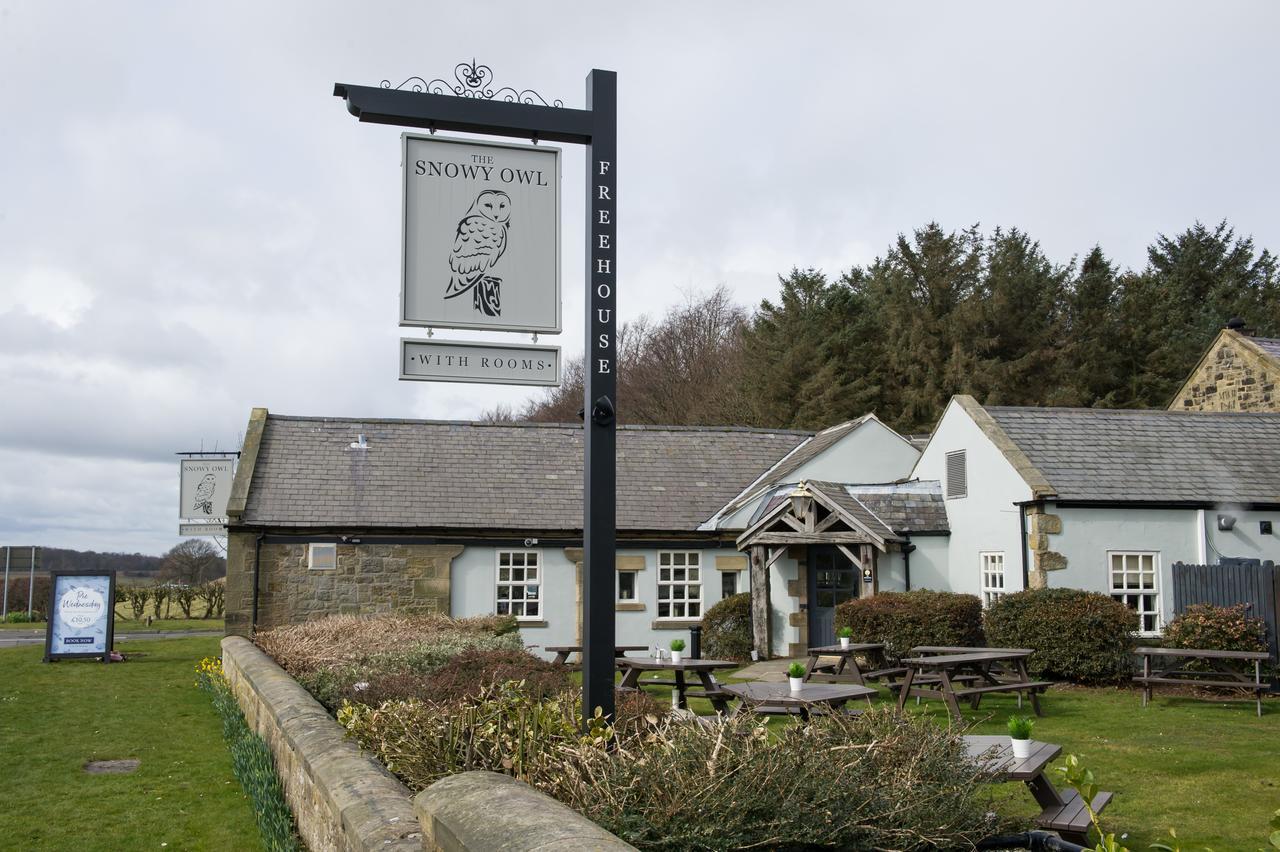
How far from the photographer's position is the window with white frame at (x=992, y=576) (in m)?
18.7

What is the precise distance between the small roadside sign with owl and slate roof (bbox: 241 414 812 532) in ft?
49.7

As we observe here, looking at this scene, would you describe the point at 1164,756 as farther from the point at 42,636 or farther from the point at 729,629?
the point at 42,636

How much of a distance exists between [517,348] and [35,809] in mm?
6154

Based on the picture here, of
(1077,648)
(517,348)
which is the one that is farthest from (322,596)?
(517,348)

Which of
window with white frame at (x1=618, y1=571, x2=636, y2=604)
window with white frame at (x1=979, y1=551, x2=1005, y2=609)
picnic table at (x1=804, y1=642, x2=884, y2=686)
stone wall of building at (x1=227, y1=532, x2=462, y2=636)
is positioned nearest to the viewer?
picnic table at (x1=804, y1=642, x2=884, y2=686)

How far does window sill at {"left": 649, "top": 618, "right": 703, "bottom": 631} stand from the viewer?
2131 cm

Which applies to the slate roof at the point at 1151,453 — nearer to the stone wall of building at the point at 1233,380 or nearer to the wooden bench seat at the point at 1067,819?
A: the stone wall of building at the point at 1233,380

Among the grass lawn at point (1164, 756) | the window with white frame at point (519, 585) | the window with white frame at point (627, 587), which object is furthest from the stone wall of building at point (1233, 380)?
the window with white frame at point (519, 585)

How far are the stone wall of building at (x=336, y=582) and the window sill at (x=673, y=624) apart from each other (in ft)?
13.4

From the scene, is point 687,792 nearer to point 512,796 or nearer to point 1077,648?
point 512,796

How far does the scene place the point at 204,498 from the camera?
29016 mm

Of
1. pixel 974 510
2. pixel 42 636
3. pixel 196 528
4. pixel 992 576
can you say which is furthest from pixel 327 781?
pixel 42 636

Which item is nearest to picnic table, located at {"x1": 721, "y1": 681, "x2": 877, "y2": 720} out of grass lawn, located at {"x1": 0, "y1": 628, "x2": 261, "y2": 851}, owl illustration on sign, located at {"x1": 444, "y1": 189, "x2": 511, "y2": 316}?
owl illustration on sign, located at {"x1": 444, "y1": 189, "x2": 511, "y2": 316}

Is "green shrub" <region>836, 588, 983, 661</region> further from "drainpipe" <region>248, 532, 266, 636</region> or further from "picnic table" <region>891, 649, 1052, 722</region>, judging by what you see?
"drainpipe" <region>248, 532, 266, 636</region>
